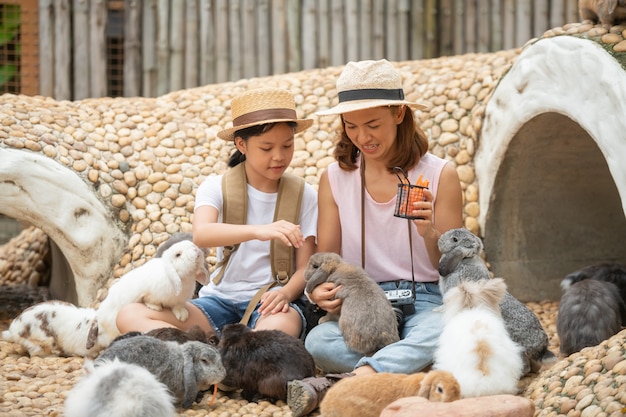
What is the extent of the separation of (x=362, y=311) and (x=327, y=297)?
0.86ft

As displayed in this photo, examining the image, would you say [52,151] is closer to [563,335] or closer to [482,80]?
[482,80]

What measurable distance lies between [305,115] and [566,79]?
9.43 ft

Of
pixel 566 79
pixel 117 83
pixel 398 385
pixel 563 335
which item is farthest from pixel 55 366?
pixel 117 83

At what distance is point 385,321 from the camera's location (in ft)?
16.2

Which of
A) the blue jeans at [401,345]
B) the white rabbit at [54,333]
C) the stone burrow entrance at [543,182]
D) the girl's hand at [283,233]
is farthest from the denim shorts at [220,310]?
the stone burrow entrance at [543,182]

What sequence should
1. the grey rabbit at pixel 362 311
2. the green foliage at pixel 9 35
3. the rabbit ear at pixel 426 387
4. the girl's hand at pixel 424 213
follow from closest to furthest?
the rabbit ear at pixel 426 387, the grey rabbit at pixel 362 311, the girl's hand at pixel 424 213, the green foliage at pixel 9 35

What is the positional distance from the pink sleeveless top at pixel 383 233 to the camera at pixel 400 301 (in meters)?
0.20

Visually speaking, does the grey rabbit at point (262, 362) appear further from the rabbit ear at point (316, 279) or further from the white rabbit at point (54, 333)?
the white rabbit at point (54, 333)

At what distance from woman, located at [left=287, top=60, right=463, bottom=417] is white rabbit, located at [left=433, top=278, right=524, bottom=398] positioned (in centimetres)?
31

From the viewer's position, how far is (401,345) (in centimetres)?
488

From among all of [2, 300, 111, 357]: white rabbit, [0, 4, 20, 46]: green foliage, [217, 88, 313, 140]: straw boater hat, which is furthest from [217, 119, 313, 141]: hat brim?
[0, 4, 20, 46]: green foliage

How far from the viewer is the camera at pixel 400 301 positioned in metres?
5.27

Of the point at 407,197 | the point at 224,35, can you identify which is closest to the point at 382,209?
the point at 407,197

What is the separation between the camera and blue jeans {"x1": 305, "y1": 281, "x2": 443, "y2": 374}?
481cm
